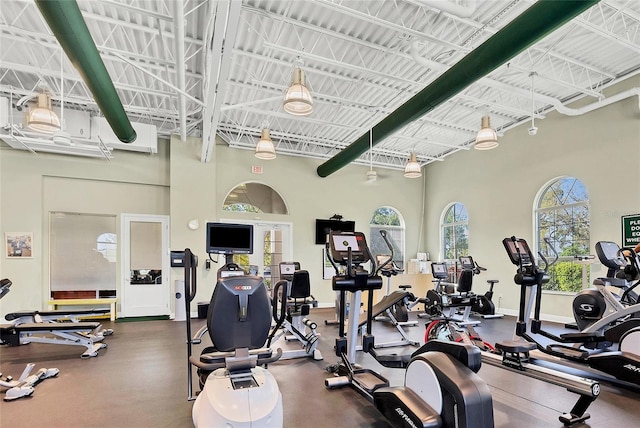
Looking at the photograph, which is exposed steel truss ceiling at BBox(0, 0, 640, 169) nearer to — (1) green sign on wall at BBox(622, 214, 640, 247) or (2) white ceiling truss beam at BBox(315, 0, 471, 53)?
(2) white ceiling truss beam at BBox(315, 0, 471, 53)

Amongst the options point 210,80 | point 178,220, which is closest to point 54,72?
point 210,80

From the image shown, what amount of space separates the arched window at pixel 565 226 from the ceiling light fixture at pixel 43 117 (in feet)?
29.1

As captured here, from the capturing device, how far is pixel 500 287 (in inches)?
344

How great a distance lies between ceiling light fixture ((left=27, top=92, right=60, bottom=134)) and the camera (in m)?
4.43

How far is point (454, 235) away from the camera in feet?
34.4

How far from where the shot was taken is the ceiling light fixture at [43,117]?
4.43 m

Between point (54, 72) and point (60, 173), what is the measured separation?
3180mm

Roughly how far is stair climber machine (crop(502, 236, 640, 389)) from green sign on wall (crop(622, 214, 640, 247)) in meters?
2.49

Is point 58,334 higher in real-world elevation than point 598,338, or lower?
lower

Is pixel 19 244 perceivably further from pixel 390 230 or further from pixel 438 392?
pixel 390 230

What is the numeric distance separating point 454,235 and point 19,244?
425 inches

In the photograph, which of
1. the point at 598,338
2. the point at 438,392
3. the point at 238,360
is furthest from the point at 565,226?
the point at 238,360

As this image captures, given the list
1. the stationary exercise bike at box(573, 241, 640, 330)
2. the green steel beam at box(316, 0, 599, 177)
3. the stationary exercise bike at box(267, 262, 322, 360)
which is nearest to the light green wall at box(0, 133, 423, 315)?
the stationary exercise bike at box(267, 262, 322, 360)

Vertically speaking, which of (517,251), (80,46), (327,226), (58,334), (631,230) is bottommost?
(58,334)
